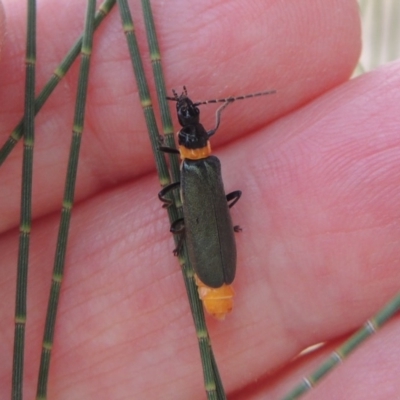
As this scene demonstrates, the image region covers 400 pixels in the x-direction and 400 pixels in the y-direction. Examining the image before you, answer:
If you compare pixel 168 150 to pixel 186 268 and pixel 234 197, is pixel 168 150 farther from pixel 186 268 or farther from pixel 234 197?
pixel 186 268

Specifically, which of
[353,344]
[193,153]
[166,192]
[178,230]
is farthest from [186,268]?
[353,344]

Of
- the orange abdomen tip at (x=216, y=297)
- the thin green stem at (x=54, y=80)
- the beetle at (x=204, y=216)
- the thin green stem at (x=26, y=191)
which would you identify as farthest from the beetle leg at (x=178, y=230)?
the thin green stem at (x=54, y=80)

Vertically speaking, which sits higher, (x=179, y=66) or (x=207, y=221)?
(x=179, y=66)

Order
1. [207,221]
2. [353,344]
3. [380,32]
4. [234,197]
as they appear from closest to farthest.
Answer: [353,344], [207,221], [234,197], [380,32]

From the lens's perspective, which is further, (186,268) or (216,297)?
(186,268)

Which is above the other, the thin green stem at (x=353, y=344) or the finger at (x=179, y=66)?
the finger at (x=179, y=66)

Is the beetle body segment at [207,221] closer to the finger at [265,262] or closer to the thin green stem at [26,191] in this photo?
the finger at [265,262]
